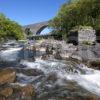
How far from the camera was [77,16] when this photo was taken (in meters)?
54.3

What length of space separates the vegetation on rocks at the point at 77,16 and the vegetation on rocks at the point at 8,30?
37.5 feet

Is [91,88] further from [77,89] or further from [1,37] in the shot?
[1,37]

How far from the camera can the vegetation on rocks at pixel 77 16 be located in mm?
50656

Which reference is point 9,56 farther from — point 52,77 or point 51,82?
point 51,82

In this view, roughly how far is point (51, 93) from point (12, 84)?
213 centimetres

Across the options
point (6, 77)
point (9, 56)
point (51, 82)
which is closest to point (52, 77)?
point (51, 82)

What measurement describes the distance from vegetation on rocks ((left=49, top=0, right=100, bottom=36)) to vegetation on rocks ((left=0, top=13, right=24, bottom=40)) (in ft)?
37.5

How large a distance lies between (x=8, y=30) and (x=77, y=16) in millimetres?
19646

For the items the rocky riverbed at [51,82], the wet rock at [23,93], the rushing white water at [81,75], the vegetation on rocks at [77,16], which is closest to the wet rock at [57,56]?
the rocky riverbed at [51,82]

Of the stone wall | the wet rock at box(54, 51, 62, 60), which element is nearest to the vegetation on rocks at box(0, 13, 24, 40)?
the stone wall

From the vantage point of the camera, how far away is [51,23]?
2488 inches

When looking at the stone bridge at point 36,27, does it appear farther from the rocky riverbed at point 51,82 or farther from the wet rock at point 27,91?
the wet rock at point 27,91

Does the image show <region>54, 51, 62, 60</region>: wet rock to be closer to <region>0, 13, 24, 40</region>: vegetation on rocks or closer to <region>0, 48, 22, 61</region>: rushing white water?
<region>0, 48, 22, 61</region>: rushing white water

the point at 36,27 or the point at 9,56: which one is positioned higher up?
the point at 36,27
